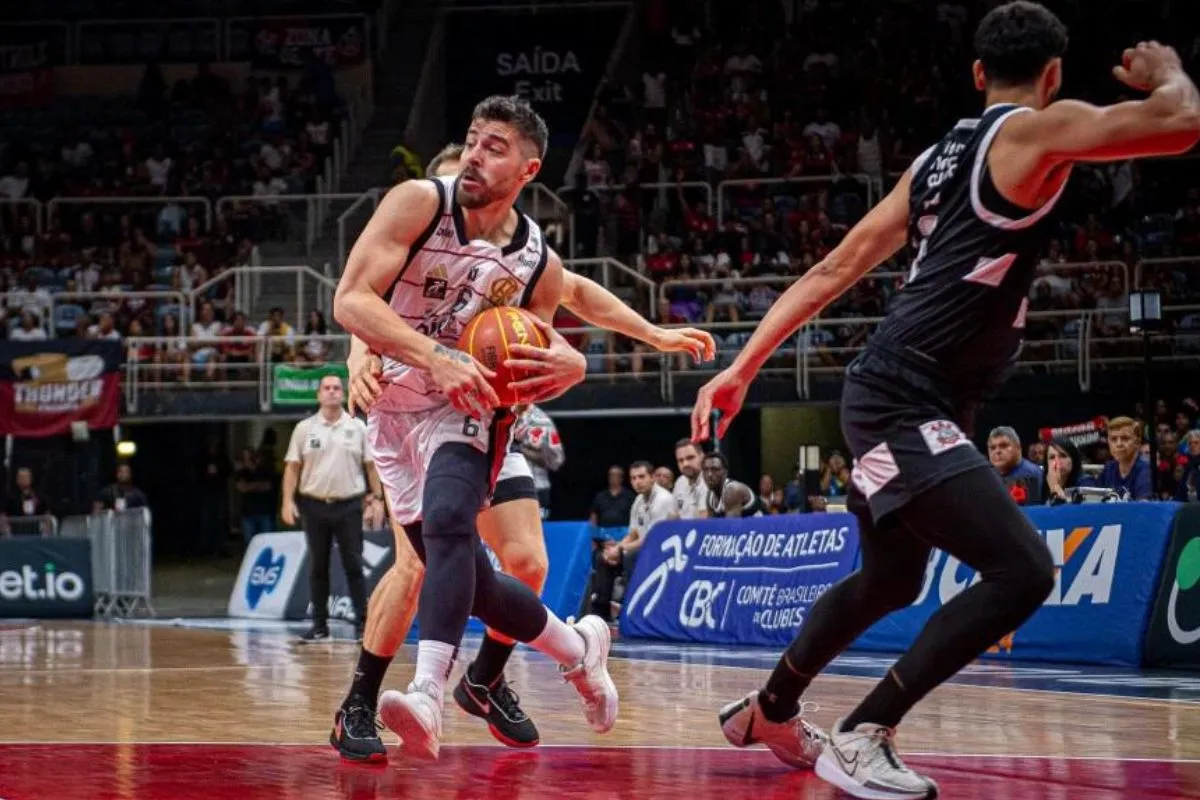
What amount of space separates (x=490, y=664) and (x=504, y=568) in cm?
34

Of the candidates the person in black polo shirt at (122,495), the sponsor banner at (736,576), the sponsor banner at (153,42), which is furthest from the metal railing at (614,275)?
the sponsor banner at (153,42)

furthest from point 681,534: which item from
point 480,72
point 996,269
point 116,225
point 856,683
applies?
point 480,72

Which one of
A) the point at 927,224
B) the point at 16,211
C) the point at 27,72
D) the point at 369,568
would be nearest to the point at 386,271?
the point at 927,224

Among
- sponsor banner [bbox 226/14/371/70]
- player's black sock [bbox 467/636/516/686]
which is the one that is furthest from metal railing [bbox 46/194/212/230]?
player's black sock [bbox 467/636/516/686]

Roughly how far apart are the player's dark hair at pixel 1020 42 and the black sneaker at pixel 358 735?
2.76 meters

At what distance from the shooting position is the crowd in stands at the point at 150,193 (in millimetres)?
25922

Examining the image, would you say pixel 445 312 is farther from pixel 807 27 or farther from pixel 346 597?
pixel 807 27

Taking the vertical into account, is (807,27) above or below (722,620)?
above

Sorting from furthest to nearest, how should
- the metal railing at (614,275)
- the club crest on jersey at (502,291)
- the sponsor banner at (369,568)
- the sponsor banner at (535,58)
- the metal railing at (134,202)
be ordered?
the sponsor banner at (535,58), the metal railing at (134,202), the metal railing at (614,275), the sponsor banner at (369,568), the club crest on jersey at (502,291)

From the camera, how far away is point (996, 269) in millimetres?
4723

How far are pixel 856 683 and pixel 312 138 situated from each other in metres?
23.2

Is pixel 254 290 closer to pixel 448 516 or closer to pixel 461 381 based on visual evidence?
pixel 448 516

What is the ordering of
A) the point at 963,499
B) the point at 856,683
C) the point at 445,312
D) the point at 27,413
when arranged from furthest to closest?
the point at 27,413
the point at 856,683
the point at 445,312
the point at 963,499

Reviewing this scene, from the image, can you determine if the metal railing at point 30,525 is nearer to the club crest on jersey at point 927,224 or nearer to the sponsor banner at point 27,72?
the sponsor banner at point 27,72
